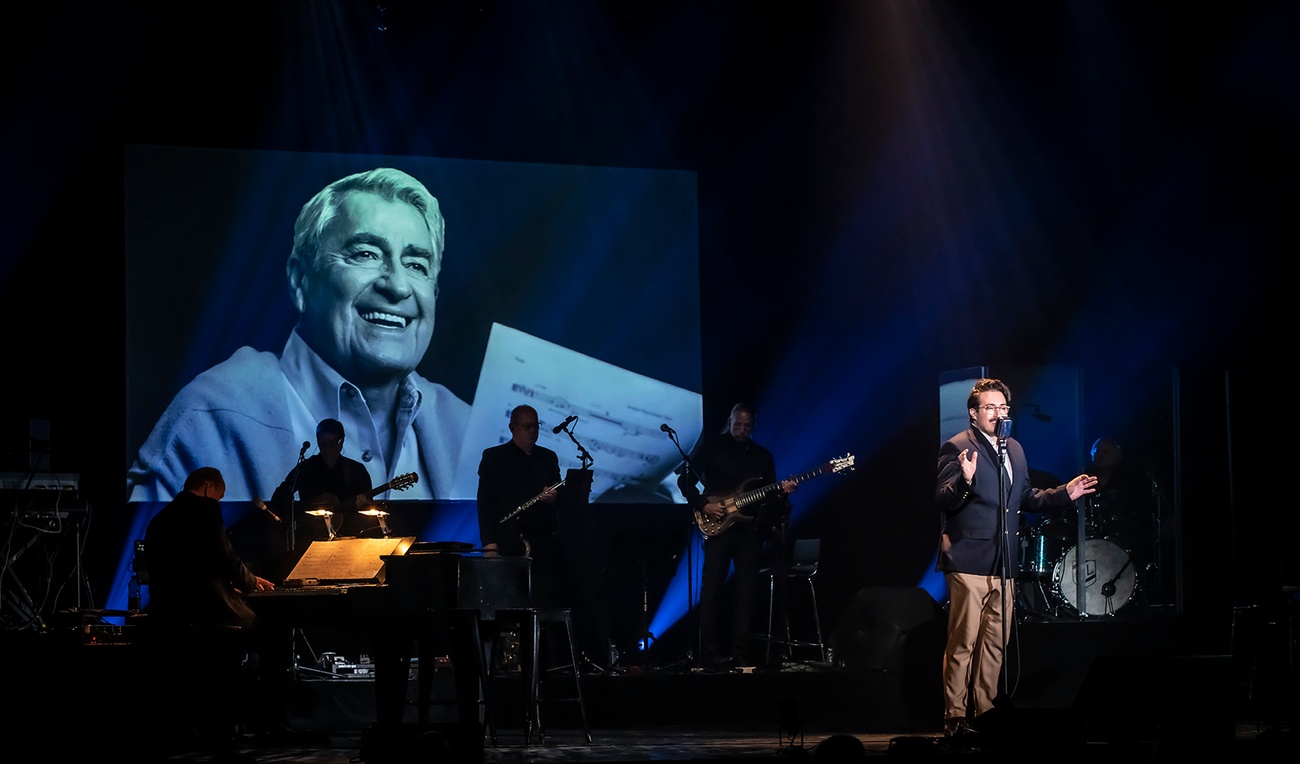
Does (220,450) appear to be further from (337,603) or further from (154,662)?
(337,603)

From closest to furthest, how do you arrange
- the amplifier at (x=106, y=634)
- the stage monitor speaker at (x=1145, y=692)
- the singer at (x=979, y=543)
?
the stage monitor speaker at (x=1145, y=692) < the singer at (x=979, y=543) < the amplifier at (x=106, y=634)

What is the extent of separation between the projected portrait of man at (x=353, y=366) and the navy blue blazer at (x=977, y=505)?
4239mm

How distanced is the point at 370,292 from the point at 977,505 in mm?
4936

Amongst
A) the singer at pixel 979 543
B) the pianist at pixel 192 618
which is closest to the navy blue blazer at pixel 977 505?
the singer at pixel 979 543

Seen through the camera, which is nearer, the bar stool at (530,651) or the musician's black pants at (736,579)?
the bar stool at (530,651)

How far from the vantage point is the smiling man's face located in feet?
31.7

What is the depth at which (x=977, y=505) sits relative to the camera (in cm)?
656

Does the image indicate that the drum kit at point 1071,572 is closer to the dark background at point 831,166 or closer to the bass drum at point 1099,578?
the bass drum at point 1099,578

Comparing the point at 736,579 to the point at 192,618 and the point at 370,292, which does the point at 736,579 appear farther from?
the point at 192,618

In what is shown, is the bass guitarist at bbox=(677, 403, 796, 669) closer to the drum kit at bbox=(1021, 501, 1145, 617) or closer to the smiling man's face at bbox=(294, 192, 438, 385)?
the drum kit at bbox=(1021, 501, 1145, 617)

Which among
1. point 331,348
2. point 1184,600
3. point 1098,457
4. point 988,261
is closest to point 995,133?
point 988,261

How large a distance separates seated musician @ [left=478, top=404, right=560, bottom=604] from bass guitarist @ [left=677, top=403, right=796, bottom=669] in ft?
3.46

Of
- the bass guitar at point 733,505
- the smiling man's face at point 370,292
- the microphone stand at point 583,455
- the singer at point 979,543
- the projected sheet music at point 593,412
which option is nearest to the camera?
the singer at point 979,543

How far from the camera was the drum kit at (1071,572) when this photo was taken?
973 centimetres
